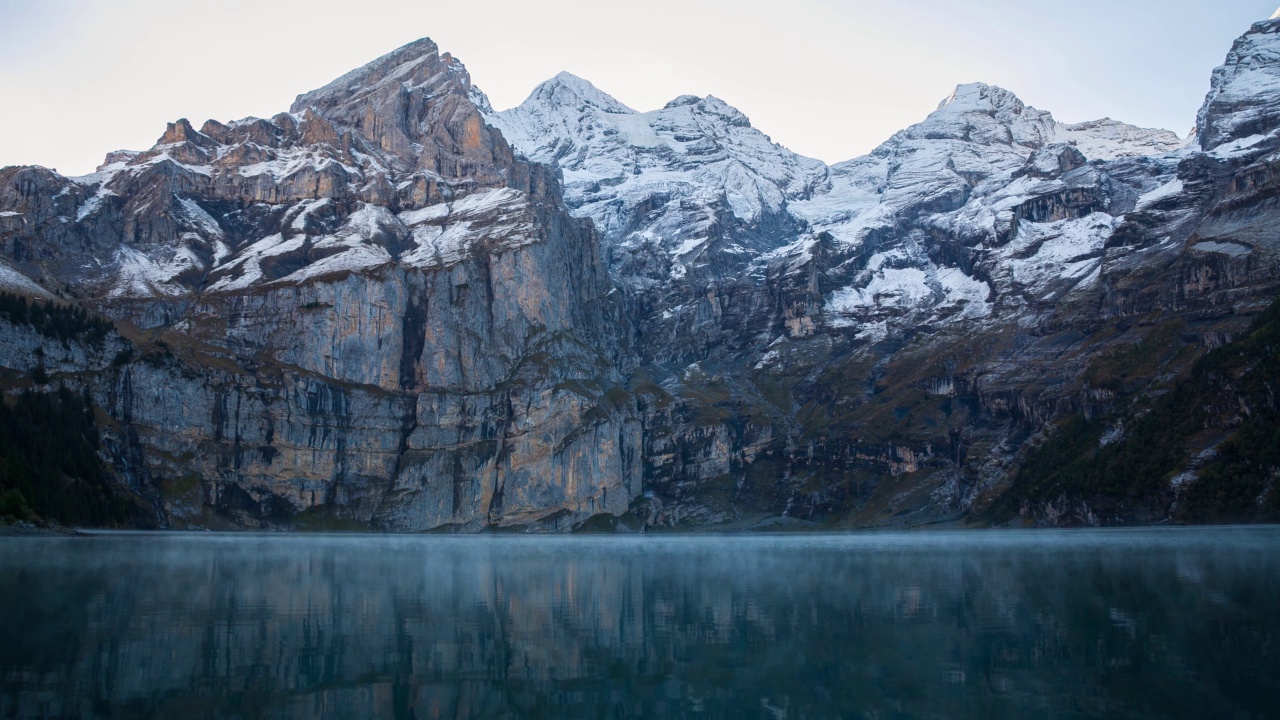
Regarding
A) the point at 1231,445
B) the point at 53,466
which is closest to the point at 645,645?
the point at 53,466

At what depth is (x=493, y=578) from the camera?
76.9 m

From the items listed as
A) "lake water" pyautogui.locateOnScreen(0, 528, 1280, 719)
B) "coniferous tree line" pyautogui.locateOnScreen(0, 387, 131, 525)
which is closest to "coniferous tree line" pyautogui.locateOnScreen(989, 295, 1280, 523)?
"lake water" pyautogui.locateOnScreen(0, 528, 1280, 719)

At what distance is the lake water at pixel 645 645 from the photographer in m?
30.2

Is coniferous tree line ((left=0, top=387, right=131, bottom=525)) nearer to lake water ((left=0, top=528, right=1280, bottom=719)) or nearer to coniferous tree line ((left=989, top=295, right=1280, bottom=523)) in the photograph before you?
lake water ((left=0, top=528, right=1280, bottom=719))

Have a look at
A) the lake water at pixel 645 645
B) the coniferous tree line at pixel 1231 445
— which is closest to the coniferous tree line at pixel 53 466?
the lake water at pixel 645 645

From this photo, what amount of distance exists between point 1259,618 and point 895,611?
15.6 m

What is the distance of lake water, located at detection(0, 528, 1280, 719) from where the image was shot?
99.0ft

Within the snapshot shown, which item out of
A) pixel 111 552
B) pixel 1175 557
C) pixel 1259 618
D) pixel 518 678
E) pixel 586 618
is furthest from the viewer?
pixel 111 552

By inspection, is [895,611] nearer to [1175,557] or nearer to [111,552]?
[1175,557]

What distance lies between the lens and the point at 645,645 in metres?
41.5

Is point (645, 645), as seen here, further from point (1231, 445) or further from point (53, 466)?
point (1231, 445)

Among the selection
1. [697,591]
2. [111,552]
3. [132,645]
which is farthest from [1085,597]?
[111,552]

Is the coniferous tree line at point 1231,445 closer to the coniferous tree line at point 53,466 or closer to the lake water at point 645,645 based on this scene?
the lake water at point 645,645

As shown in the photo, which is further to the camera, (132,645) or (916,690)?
(132,645)
